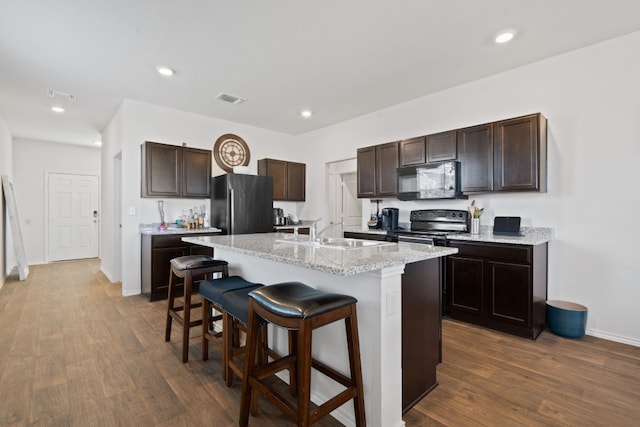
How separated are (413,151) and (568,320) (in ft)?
7.93

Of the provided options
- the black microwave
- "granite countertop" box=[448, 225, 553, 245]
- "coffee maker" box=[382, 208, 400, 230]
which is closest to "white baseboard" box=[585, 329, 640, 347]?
"granite countertop" box=[448, 225, 553, 245]

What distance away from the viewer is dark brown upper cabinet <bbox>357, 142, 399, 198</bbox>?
4.20 metres

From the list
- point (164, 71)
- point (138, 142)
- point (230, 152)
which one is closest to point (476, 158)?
point (164, 71)

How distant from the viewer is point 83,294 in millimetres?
4285

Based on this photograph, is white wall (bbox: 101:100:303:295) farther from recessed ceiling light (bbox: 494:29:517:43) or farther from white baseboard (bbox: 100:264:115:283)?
recessed ceiling light (bbox: 494:29:517:43)

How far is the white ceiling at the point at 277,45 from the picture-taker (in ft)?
7.74

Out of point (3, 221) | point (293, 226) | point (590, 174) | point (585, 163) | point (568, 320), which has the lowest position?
point (568, 320)

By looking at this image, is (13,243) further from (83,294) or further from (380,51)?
(380,51)

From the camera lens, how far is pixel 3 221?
513 cm

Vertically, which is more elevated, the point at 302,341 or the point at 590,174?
the point at 590,174

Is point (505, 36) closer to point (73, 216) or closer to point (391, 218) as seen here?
point (391, 218)

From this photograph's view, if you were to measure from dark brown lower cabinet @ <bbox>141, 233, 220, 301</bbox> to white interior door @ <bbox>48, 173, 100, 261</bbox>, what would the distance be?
14.1 ft

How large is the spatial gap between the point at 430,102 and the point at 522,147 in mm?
1443

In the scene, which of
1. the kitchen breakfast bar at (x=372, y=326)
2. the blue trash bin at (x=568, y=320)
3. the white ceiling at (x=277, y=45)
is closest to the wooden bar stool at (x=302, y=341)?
the kitchen breakfast bar at (x=372, y=326)
